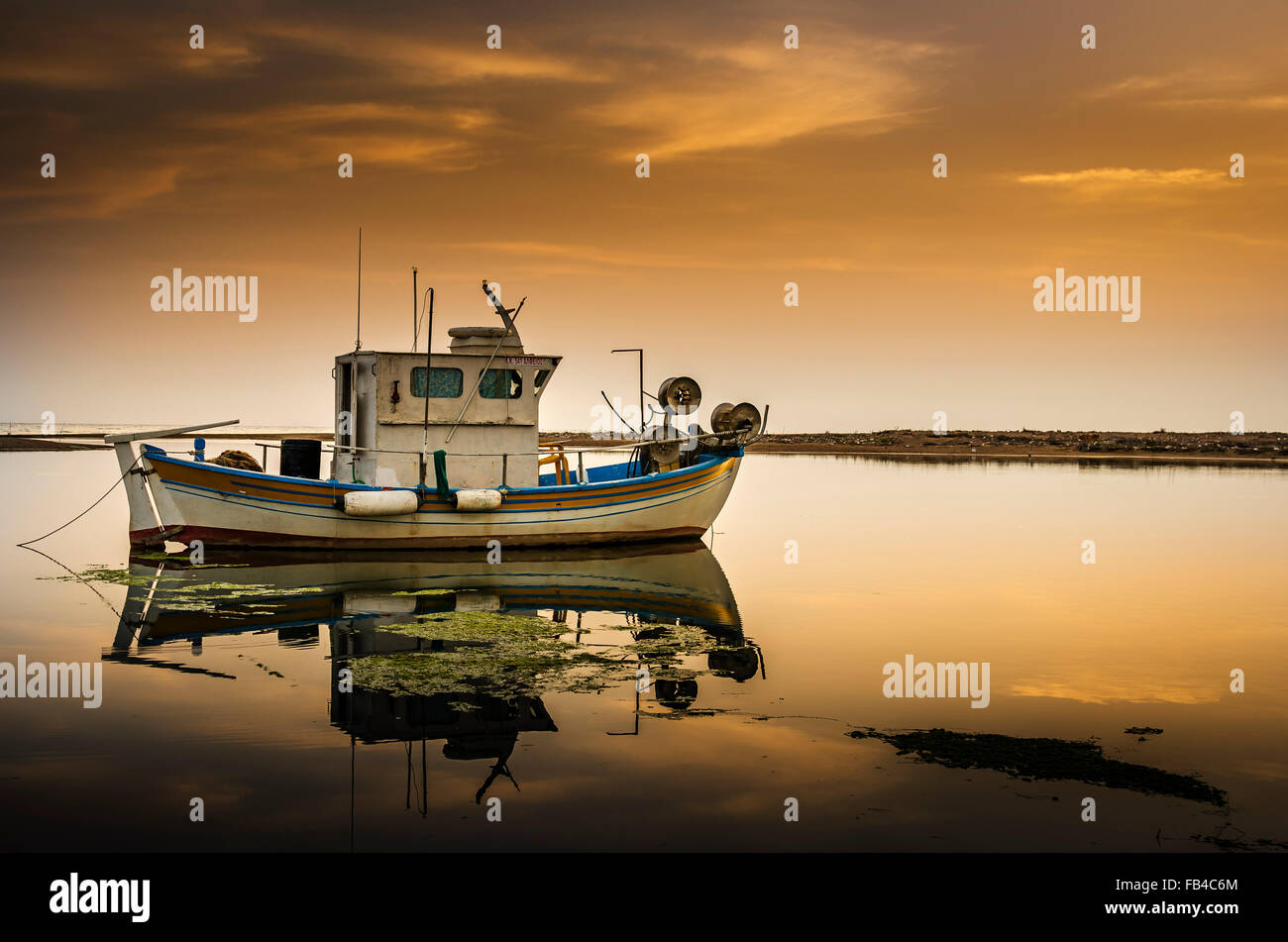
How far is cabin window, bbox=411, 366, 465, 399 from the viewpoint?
19.6 metres

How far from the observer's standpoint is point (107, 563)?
18.3 m

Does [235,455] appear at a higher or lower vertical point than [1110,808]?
higher

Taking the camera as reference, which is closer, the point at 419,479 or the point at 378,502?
→ the point at 378,502

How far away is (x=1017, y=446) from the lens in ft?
304

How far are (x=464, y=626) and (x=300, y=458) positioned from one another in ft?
27.8

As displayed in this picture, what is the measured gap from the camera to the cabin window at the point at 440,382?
1962 cm

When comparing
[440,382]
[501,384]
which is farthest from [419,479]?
[501,384]

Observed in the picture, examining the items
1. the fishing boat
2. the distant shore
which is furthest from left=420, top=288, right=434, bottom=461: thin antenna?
the distant shore

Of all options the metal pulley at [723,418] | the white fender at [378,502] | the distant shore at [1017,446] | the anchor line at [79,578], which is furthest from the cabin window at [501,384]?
the distant shore at [1017,446]

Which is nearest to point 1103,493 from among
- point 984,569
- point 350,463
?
point 984,569

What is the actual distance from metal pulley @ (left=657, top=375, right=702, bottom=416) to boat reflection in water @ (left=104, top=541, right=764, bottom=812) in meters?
3.75

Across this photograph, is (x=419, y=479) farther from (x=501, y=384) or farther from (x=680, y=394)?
(x=680, y=394)

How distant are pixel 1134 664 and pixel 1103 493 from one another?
96.8 feet
